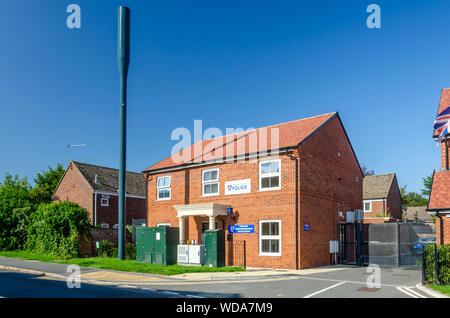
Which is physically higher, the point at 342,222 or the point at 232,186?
the point at 232,186

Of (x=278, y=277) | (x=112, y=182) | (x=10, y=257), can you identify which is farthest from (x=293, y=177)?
(x=112, y=182)

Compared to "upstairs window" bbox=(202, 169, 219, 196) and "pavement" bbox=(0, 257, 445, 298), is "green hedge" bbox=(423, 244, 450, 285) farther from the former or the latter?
"upstairs window" bbox=(202, 169, 219, 196)

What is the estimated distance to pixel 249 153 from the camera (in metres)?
22.7

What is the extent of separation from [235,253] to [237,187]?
3.42 m

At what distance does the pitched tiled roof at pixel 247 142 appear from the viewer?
2270 cm

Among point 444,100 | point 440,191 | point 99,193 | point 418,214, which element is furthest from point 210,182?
point 418,214

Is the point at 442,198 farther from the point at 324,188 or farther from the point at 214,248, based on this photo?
the point at 214,248

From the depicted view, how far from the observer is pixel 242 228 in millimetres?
22469

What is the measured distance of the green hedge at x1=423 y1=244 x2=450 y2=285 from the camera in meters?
13.9

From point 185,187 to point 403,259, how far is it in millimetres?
12438

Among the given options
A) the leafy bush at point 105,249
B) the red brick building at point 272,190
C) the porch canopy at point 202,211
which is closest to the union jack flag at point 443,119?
the red brick building at point 272,190

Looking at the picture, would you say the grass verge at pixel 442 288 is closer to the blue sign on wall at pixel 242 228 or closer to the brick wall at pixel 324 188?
the brick wall at pixel 324 188
